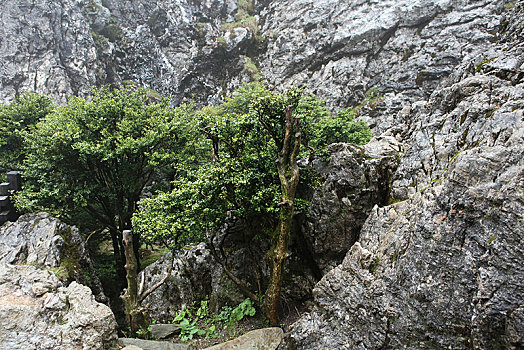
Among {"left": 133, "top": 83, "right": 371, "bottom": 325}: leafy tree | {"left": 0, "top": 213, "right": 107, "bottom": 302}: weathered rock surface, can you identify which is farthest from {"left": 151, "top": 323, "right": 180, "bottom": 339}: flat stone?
{"left": 0, "top": 213, "right": 107, "bottom": 302}: weathered rock surface

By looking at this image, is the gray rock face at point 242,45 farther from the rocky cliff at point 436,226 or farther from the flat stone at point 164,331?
the flat stone at point 164,331

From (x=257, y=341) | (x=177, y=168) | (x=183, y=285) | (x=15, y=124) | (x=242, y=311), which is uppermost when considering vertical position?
(x=15, y=124)

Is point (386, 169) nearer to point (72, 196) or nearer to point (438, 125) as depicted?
point (438, 125)

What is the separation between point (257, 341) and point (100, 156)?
13.0 metres

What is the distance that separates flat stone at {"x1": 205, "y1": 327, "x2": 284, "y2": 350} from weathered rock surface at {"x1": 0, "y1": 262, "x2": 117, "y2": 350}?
3578 millimetres

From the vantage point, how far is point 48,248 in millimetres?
12164

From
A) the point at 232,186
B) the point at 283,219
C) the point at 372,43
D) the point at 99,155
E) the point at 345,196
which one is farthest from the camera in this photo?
the point at 372,43

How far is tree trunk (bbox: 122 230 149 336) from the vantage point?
30.8 ft

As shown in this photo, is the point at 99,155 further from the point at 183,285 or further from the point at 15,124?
the point at 15,124

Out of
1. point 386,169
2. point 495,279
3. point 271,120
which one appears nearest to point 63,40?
point 271,120

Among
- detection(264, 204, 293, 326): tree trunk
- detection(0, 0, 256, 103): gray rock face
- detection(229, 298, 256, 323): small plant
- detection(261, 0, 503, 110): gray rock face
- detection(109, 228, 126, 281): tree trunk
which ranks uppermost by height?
detection(0, 0, 256, 103): gray rock face

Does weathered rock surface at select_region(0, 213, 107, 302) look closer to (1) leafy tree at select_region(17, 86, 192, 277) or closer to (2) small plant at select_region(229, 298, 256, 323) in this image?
(1) leafy tree at select_region(17, 86, 192, 277)

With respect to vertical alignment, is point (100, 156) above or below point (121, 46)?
below

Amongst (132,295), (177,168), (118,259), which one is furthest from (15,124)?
(132,295)
